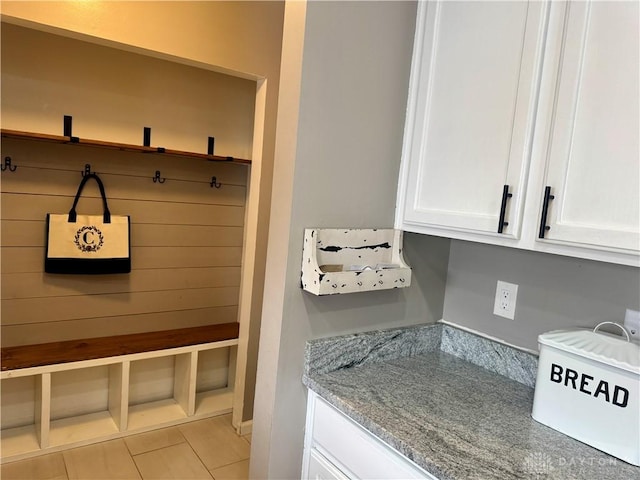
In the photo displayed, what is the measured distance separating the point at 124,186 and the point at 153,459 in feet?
4.96

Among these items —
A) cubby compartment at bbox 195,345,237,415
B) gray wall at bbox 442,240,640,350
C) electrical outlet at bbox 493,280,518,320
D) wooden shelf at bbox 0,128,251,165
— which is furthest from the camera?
cubby compartment at bbox 195,345,237,415

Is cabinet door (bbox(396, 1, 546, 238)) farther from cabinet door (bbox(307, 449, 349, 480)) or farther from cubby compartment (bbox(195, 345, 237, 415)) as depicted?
cubby compartment (bbox(195, 345, 237, 415))

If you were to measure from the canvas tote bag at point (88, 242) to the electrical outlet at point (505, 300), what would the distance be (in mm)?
2038

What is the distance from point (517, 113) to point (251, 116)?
214 centimetres

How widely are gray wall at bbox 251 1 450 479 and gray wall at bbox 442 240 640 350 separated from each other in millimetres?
372

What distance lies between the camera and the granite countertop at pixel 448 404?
3.41 ft

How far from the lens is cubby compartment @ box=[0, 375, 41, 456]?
2.36 metres

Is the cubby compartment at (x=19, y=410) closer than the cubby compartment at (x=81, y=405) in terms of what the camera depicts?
Yes

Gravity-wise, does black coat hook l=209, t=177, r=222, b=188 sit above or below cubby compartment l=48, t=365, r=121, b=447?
above

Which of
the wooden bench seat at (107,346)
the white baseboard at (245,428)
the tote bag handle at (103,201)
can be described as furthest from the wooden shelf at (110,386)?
the tote bag handle at (103,201)

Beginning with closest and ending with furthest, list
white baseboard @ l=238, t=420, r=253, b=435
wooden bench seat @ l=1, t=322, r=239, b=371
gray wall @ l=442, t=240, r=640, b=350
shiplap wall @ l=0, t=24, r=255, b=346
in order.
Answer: gray wall @ l=442, t=240, r=640, b=350 → wooden bench seat @ l=1, t=322, r=239, b=371 → shiplap wall @ l=0, t=24, r=255, b=346 → white baseboard @ l=238, t=420, r=253, b=435

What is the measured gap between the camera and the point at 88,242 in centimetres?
252

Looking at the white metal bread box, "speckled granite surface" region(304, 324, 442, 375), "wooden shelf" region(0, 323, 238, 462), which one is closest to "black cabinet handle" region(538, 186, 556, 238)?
the white metal bread box

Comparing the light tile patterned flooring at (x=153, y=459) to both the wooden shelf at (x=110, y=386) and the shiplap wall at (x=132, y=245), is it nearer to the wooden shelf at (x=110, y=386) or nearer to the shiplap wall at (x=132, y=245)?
the wooden shelf at (x=110, y=386)
